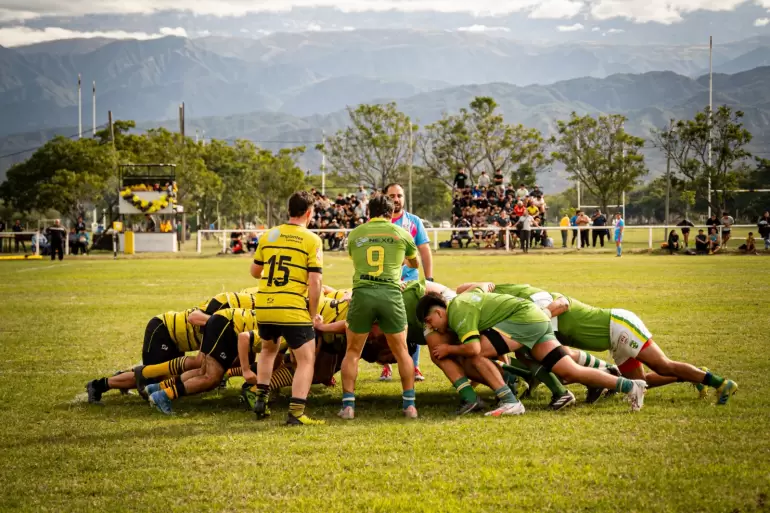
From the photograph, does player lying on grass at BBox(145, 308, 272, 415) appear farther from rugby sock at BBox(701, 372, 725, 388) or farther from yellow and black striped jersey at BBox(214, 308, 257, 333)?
rugby sock at BBox(701, 372, 725, 388)

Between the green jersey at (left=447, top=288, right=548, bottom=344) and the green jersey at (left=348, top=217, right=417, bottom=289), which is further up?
the green jersey at (left=348, top=217, right=417, bottom=289)

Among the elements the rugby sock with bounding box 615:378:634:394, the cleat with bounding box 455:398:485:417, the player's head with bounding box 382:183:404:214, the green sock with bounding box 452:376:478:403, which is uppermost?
the player's head with bounding box 382:183:404:214

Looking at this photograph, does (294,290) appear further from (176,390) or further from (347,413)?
(176,390)

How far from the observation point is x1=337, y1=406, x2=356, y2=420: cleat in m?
7.70

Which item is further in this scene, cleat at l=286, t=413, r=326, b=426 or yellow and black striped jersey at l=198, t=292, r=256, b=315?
yellow and black striped jersey at l=198, t=292, r=256, b=315

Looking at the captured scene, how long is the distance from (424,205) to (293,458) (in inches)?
3971

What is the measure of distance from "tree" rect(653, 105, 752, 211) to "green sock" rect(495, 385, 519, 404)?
4915 centimetres

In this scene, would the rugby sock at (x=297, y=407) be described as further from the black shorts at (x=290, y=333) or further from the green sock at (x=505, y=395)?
the green sock at (x=505, y=395)

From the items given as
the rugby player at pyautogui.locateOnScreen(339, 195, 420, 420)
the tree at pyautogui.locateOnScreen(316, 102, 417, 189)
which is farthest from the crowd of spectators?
the rugby player at pyautogui.locateOnScreen(339, 195, 420, 420)

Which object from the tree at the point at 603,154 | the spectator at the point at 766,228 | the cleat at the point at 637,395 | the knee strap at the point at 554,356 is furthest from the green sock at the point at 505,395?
the tree at the point at 603,154

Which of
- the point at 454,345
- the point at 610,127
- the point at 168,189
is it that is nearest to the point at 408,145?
the point at 610,127

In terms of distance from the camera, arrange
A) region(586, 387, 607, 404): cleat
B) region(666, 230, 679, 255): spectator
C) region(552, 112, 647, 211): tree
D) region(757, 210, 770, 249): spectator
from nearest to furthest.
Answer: region(586, 387, 607, 404): cleat < region(757, 210, 770, 249): spectator < region(666, 230, 679, 255): spectator < region(552, 112, 647, 211): tree

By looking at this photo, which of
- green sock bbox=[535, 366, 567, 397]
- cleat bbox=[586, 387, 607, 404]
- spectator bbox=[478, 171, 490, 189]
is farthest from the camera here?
spectator bbox=[478, 171, 490, 189]

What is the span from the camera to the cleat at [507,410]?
758 cm
